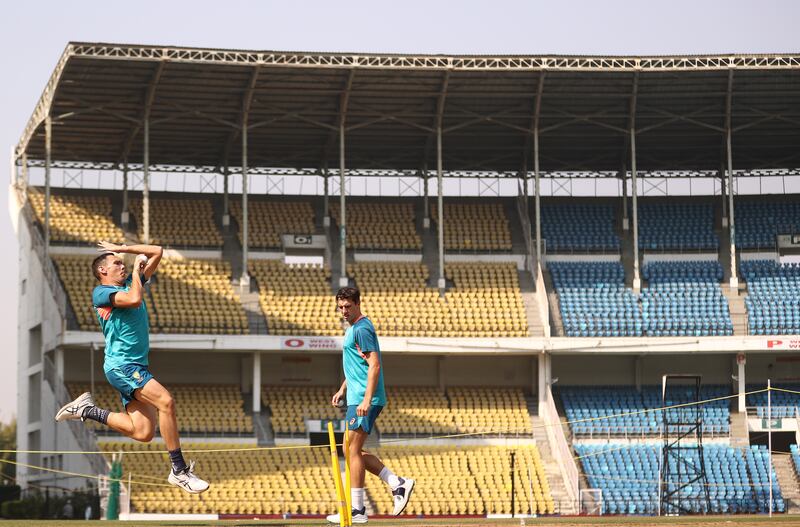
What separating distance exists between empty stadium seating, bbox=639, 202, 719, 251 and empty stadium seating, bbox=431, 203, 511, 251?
5800mm

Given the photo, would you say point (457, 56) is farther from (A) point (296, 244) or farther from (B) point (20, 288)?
(B) point (20, 288)

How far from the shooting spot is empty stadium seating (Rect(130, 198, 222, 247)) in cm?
5091

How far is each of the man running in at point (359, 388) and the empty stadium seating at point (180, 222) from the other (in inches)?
1448

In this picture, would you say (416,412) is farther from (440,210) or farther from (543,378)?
(440,210)

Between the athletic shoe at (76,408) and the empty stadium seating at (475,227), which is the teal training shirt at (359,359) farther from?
the empty stadium seating at (475,227)

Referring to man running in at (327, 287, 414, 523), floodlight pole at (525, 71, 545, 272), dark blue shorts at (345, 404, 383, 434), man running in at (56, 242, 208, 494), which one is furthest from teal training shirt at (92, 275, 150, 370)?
floodlight pole at (525, 71, 545, 272)

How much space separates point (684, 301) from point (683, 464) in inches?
300

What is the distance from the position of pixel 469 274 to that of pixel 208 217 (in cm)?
1102

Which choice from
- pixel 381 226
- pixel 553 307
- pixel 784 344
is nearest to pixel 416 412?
pixel 553 307

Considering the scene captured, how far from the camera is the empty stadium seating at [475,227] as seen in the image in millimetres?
52625

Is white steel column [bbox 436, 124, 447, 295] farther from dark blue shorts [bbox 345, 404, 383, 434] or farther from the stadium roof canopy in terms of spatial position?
dark blue shorts [bbox 345, 404, 383, 434]

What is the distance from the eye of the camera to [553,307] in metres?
49.6

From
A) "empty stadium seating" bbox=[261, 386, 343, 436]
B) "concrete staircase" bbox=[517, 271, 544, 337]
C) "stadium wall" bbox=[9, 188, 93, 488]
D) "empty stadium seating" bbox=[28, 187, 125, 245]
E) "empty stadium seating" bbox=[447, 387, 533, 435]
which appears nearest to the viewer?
"stadium wall" bbox=[9, 188, 93, 488]

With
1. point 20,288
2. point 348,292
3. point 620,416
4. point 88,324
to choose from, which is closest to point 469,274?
point 620,416
